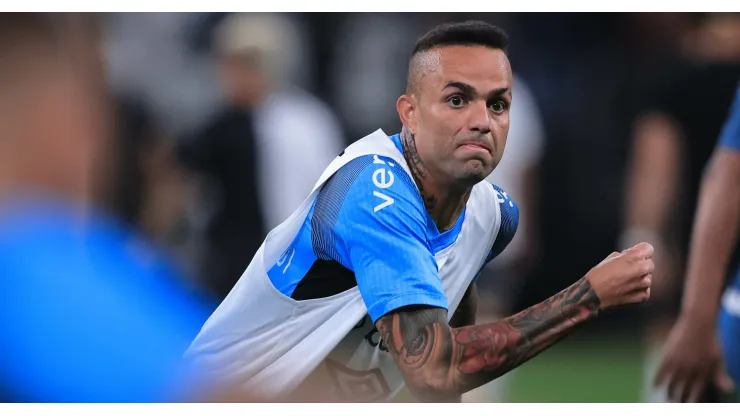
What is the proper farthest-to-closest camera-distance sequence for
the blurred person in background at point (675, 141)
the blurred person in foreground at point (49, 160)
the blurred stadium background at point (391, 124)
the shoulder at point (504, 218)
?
1. the blurred person in background at point (675, 141)
2. the blurred stadium background at point (391, 124)
3. the shoulder at point (504, 218)
4. the blurred person in foreground at point (49, 160)

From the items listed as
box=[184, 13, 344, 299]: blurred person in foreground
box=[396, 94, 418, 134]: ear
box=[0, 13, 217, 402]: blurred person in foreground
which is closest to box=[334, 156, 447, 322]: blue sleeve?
box=[396, 94, 418, 134]: ear

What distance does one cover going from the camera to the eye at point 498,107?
10.8ft

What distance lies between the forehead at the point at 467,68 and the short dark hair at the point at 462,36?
0.08 feet

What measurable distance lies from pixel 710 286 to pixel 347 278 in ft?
5.40

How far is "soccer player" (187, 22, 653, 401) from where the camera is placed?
2.93 meters

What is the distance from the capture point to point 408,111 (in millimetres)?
3379

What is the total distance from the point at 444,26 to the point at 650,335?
307cm

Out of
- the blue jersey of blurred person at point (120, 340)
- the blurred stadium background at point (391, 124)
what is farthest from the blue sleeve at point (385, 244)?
the blurred stadium background at point (391, 124)

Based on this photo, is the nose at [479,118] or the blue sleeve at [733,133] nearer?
the nose at [479,118]

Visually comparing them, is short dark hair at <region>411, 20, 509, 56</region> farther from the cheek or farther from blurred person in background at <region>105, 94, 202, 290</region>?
blurred person in background at <region>105, 94, 202, 290</region>

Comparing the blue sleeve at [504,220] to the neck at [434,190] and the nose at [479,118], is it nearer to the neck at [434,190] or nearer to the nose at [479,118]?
the neck at [434,190]

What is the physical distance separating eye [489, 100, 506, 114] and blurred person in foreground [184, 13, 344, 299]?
130cm
